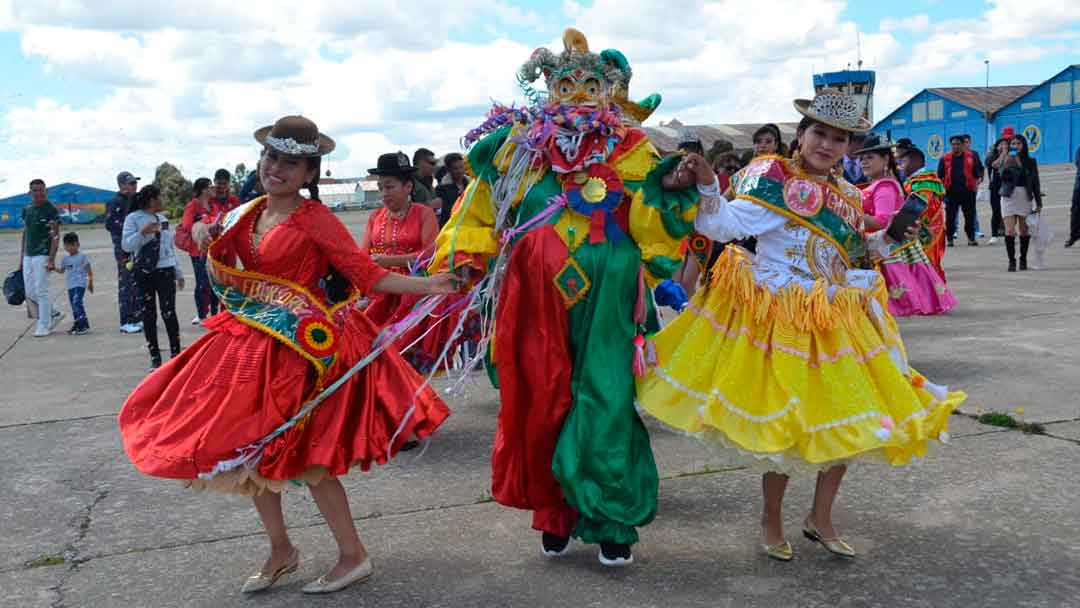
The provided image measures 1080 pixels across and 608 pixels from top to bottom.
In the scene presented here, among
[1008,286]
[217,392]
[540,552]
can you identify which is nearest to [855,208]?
[540,552]

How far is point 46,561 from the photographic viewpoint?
4352 millimetres

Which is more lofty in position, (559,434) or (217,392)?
(217,392)

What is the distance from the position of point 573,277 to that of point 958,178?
44.9 feet

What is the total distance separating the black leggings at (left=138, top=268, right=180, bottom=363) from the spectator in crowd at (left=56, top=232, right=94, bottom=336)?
3496 mm

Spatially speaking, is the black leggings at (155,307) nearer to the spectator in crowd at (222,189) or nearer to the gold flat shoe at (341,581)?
the spectator in crowd at (222,189)

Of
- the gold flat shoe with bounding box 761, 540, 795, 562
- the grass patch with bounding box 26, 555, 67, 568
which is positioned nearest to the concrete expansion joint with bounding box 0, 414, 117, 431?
the grass patch with bounding box 26, 555, 67, 568


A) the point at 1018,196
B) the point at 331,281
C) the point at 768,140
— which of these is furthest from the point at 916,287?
the point at 1018,196

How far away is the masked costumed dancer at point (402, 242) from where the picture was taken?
20.8 ft

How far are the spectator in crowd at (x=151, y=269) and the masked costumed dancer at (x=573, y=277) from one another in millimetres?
5526

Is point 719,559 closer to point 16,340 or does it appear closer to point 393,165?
point 393,165

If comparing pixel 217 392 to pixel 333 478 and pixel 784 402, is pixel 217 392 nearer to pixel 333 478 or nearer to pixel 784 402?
pixel 333 478

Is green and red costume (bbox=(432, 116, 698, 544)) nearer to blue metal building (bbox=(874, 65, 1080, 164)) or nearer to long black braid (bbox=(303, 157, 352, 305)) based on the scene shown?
long black braid (bbox=(303, 157, 352, 305))

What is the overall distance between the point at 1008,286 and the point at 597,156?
29.7ft

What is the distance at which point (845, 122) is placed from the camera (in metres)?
4.01
